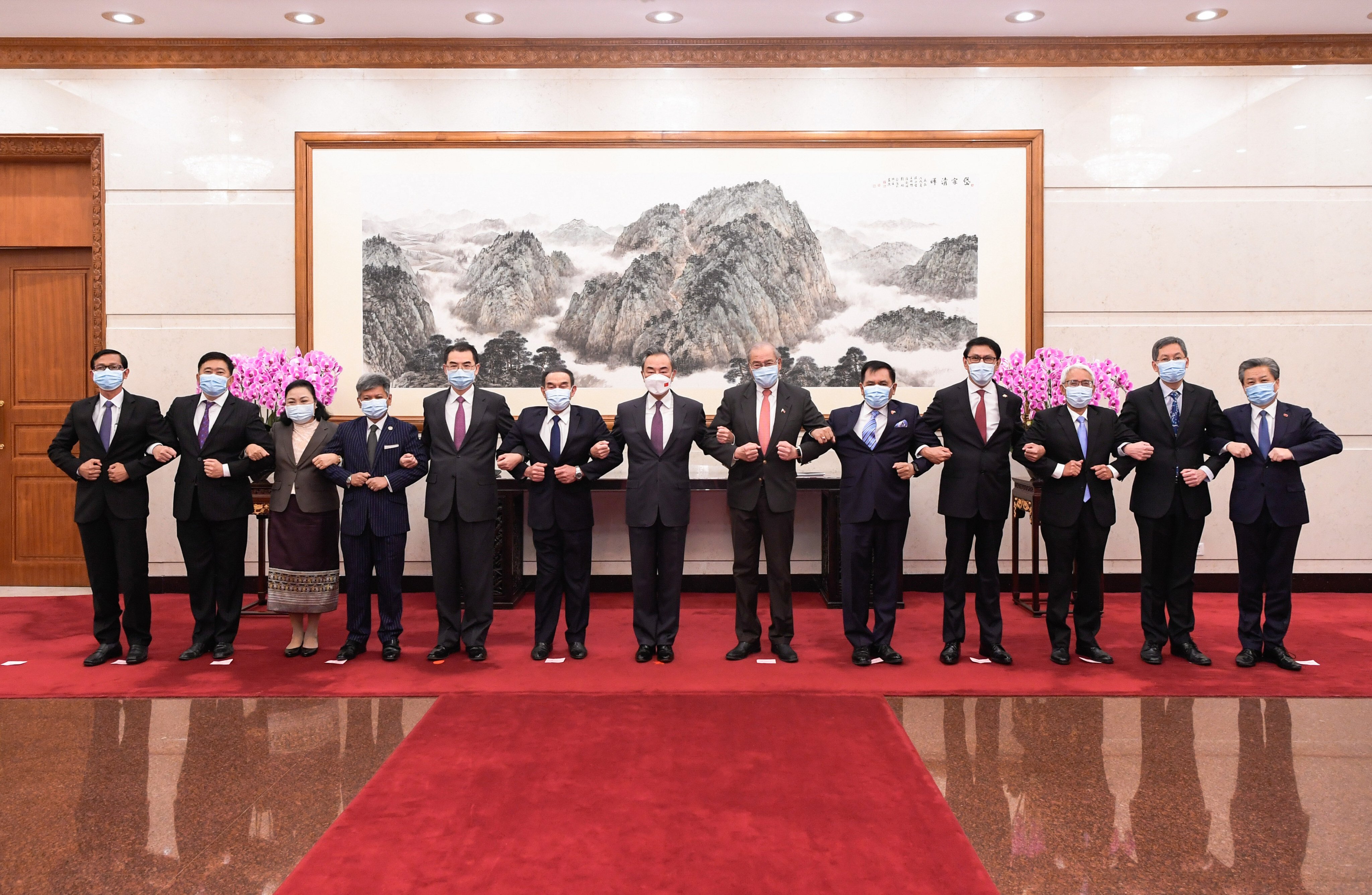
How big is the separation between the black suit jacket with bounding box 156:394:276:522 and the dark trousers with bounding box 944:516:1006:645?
13.1ft

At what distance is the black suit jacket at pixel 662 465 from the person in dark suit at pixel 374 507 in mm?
1215

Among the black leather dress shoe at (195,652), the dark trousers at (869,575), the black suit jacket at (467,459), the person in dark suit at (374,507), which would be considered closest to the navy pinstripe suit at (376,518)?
the person in dark suit at (374,507)

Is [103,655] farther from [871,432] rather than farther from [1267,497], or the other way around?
[1267,497]

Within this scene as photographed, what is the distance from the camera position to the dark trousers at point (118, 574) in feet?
15.8

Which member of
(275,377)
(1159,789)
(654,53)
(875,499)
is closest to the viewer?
(1159,789)

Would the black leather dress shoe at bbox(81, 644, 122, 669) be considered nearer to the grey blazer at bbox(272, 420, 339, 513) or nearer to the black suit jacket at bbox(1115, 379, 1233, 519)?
the grey blazer at bbox(272, 420, 339, 513)

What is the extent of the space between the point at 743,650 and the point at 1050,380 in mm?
2736

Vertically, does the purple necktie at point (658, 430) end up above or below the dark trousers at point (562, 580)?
above

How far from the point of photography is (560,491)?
475 cm

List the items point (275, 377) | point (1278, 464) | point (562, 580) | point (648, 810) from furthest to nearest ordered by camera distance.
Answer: point (275, 377)
point (562, 580)
point (1278, 464)
point (648, 810)

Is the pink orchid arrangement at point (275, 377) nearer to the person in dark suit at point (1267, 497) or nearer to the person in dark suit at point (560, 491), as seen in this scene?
the person in dark suit at point (560, 491)

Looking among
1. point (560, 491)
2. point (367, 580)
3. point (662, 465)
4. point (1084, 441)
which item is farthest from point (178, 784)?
point (1084, 441)

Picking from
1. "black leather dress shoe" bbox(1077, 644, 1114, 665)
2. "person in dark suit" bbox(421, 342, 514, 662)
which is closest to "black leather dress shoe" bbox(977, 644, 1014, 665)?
"black leather dress shoe" bbox(1077, 644, 1114, 665)

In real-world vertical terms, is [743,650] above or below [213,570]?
below
